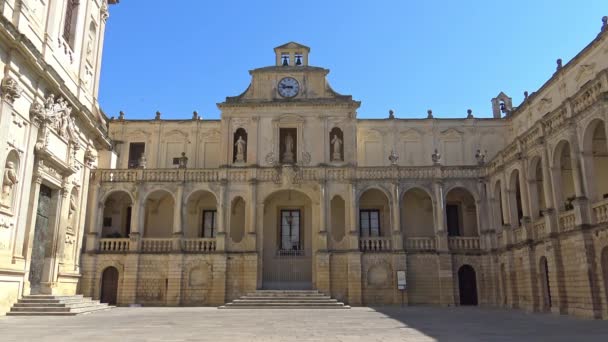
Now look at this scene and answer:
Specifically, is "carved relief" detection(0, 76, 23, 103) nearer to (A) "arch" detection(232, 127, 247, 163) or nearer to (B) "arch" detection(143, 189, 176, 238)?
(A) "arch" detection(232, 127, 247, 163)

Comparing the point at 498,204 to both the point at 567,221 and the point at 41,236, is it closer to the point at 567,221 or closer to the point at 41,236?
the point at 567,221

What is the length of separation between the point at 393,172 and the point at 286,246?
842 centimetres

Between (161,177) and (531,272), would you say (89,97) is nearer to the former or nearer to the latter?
(161,177)

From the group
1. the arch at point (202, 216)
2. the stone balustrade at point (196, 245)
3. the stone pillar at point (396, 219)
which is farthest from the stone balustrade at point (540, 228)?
the arch at point (202, 216)

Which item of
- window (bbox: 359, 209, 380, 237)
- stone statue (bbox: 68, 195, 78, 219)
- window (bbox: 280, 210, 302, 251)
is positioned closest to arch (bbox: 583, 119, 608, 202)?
window (bbox: 359, 209, 380, 237)

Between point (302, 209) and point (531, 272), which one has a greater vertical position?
point (302, 209)

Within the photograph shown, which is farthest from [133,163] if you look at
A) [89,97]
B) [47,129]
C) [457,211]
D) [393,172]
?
[457,211]

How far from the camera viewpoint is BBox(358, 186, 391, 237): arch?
3303 centimetres

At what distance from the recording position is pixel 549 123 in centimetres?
2206

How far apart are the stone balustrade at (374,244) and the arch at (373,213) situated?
2576 mm

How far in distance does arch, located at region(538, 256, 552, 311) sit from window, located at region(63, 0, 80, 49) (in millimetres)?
24458

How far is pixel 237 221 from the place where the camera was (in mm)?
32719

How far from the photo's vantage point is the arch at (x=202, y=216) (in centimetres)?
3331

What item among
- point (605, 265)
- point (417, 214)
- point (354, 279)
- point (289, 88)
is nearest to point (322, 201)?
point (354, 279)
